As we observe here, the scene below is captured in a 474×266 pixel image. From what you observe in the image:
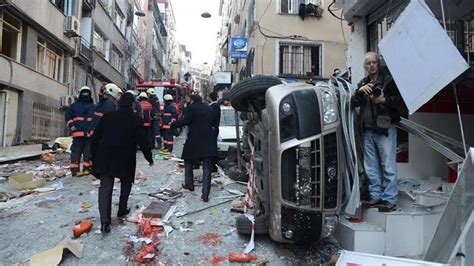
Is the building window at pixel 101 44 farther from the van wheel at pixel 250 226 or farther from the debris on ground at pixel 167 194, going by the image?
the van wheel at pixel 250 226

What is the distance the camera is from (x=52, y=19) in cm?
1692

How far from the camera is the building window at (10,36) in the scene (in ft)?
44.7

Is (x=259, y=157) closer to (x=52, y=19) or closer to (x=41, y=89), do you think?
(x=41, y=89)

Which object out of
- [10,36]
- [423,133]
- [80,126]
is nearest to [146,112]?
[80,126]

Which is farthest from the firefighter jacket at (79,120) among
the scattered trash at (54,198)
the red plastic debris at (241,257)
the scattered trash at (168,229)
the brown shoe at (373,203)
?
the brown shoe at (373,203)

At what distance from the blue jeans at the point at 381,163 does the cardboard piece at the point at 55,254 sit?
10.0ft

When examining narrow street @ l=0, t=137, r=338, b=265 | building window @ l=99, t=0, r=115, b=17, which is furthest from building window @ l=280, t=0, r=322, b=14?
narrow street @ l=0, t=137, r=338, b=265

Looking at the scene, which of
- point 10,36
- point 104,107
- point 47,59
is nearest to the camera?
point 104,107

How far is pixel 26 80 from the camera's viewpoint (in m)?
14.7

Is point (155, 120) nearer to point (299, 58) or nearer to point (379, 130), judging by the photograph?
point (379, 130)

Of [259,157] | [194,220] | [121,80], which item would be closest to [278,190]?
[259,157]

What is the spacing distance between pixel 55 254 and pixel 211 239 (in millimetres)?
1601

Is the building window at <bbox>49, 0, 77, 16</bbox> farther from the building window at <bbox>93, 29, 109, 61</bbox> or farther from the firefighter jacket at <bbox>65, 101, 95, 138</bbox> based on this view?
the firefighter jacket at <bbox>65, 101, 95, 138</bbox>

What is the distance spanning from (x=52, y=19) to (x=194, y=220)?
50.0 ft
